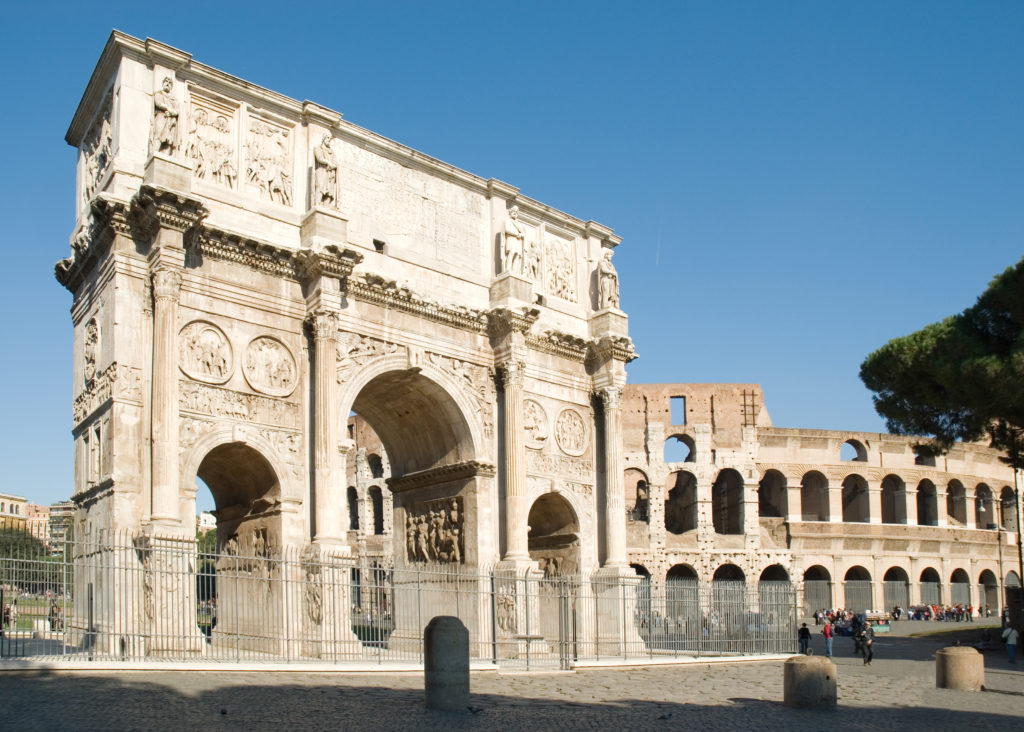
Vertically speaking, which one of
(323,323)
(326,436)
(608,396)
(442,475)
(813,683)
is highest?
(323,323)

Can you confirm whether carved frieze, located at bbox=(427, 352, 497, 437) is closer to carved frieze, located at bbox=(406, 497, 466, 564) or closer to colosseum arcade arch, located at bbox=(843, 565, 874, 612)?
carved frieze, located at bbox=(406, 497, 466, 564)

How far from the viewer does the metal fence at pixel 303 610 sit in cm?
1409

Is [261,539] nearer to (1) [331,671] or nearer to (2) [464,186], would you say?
(1) [331,671]

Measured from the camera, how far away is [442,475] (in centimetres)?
2133

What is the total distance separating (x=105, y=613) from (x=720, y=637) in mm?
12016

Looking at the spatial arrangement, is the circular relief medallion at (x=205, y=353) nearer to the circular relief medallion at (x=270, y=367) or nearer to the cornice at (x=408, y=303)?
the circular relief medallion at (x=270, y=367)

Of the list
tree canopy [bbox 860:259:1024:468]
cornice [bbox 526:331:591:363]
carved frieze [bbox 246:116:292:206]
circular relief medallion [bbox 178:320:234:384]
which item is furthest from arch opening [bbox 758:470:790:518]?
circular relief medallion [bbox 178:320:234:384]

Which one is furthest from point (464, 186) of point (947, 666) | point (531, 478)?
point (947, 666)

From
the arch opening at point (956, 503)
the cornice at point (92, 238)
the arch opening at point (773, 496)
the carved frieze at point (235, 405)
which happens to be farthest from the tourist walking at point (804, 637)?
the arch opening at point (956, 503)

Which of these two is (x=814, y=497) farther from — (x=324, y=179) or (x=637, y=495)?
(x=324, y=179)

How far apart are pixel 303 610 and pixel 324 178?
7.19m

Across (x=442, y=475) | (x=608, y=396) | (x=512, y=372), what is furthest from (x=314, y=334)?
(x=608, y=396)

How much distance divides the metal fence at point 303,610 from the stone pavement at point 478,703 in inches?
50.4

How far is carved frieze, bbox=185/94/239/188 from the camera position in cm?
1758
